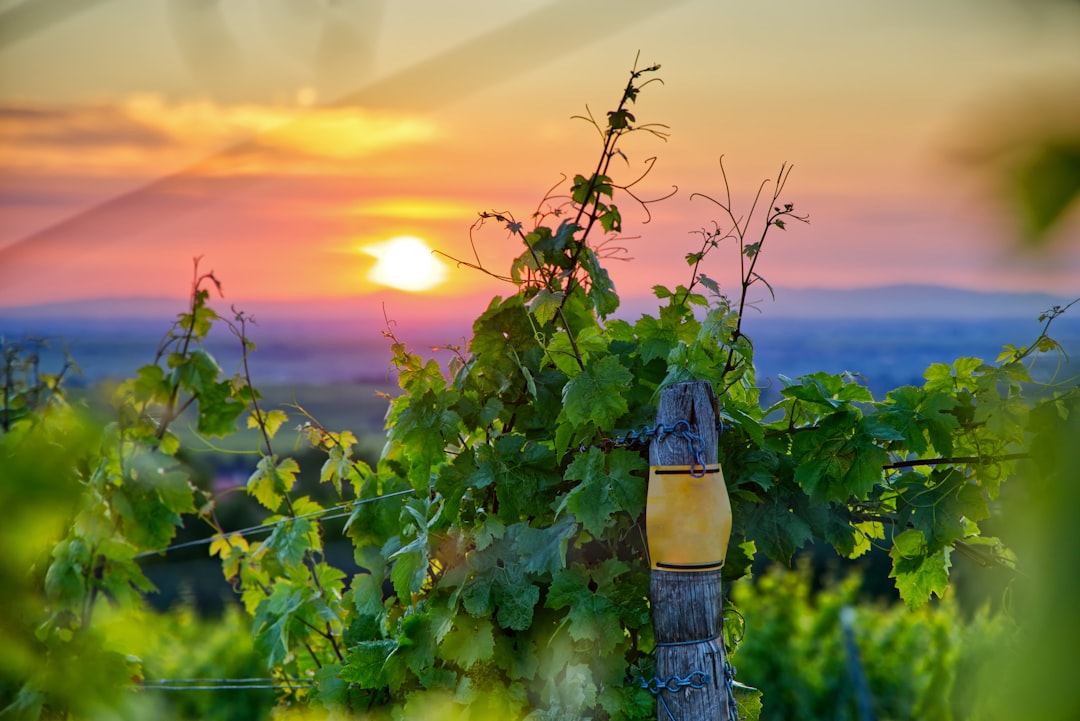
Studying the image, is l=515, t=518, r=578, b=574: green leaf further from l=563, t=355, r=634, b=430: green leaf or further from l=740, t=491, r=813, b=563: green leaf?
l=740, t=491, r=813, b=563: green leaf

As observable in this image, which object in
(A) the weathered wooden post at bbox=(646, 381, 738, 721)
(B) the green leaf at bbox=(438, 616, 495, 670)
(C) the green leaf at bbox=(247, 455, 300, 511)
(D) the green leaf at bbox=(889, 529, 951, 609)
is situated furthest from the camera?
(C) the green leaf at bbox=(247, 455, 300, 511)

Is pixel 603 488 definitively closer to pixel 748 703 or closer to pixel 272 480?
pixel 748 703

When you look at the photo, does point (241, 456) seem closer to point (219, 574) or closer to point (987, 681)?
point (987, 681)

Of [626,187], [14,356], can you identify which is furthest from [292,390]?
[626,187]

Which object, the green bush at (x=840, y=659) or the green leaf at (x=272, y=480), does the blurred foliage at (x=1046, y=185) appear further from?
the green bush at (x=840, y=659)

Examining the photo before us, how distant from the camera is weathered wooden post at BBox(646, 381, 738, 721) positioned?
5.84 ft

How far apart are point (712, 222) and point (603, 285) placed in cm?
28

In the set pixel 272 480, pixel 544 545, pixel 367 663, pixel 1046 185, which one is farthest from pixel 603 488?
pixel 1046 185

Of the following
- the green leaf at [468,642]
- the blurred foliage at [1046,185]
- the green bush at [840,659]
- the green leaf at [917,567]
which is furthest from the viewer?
the green bush at [840,659]

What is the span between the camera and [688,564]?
1780mm

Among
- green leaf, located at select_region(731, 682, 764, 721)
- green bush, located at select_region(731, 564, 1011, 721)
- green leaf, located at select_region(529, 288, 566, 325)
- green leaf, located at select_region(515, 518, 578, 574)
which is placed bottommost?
green bush, located at select_region(731, 564, 1011, 721)

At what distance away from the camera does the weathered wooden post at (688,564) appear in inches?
70.1

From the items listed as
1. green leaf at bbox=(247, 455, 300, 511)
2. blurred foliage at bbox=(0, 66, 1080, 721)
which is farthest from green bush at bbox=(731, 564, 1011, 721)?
blurred foliage at bbox=(0, 66, 1080, 721)

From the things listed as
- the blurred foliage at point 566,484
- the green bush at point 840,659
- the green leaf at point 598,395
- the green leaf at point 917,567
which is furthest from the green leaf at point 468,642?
the green bush at point 840,659
